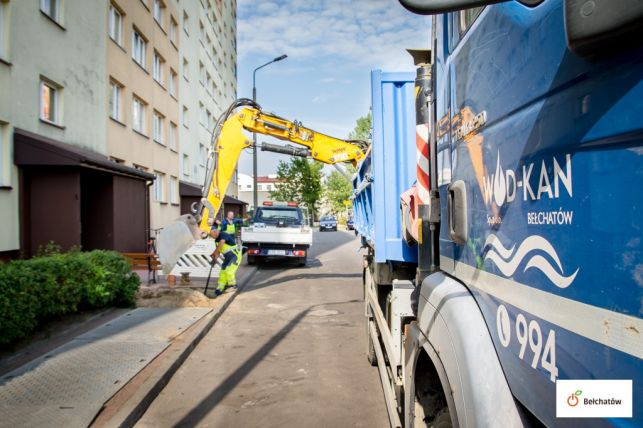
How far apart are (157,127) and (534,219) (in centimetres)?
2237

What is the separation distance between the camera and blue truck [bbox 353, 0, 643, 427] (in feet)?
3.30

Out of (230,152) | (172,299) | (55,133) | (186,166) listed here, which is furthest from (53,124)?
(186,166)

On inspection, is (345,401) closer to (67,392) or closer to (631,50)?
(67,392)

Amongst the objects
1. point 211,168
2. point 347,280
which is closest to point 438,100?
point 211,168

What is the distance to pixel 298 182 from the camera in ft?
161

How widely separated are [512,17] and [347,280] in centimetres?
1118

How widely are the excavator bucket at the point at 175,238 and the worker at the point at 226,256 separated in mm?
682

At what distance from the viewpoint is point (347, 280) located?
490 inches

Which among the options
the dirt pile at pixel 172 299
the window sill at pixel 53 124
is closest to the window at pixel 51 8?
the window sill at pixel 53 124

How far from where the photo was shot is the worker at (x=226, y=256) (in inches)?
388

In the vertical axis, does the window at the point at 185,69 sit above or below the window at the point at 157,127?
above

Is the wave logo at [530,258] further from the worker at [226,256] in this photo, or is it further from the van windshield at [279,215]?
the van windshield at [279,215]

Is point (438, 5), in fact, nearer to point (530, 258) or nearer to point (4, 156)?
point (530, 258)

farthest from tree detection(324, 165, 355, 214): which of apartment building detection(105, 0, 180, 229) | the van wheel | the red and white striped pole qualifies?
the van wheel
